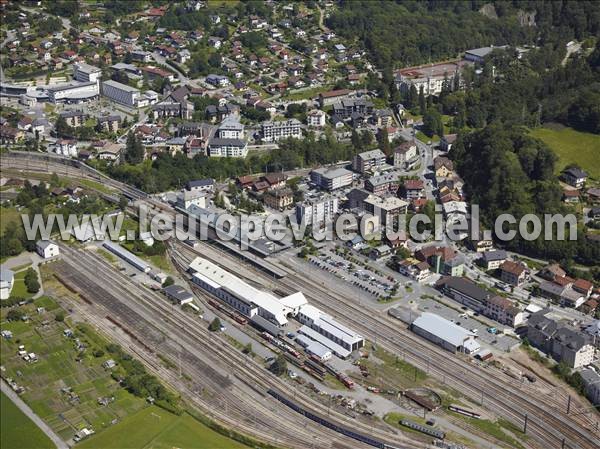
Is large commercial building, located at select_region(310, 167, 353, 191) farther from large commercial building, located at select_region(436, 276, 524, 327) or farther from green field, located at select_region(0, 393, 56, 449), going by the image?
green field, located at select_region(0, 393, 56, 449)

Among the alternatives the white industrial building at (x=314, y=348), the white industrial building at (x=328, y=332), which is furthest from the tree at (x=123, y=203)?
the white industrial building at (x=314, y=348)

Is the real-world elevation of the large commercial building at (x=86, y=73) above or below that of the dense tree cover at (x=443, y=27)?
below

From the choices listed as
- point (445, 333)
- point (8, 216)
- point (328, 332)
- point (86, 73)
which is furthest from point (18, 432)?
point (86, 73)

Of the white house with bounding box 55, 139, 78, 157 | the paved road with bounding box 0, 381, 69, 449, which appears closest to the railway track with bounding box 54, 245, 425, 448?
the paved road with bounding box 0, 381, 69, 449

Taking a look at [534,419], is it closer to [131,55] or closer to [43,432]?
[43,432]

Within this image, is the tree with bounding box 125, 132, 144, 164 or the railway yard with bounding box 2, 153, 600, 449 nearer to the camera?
the railway yard with bounding box 2, 153, 600, 449

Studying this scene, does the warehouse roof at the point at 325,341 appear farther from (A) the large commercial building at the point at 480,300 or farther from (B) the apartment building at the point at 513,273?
(B) the apartment building at the point at 513,273

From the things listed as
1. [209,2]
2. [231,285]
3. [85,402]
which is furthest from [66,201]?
[209,2]
